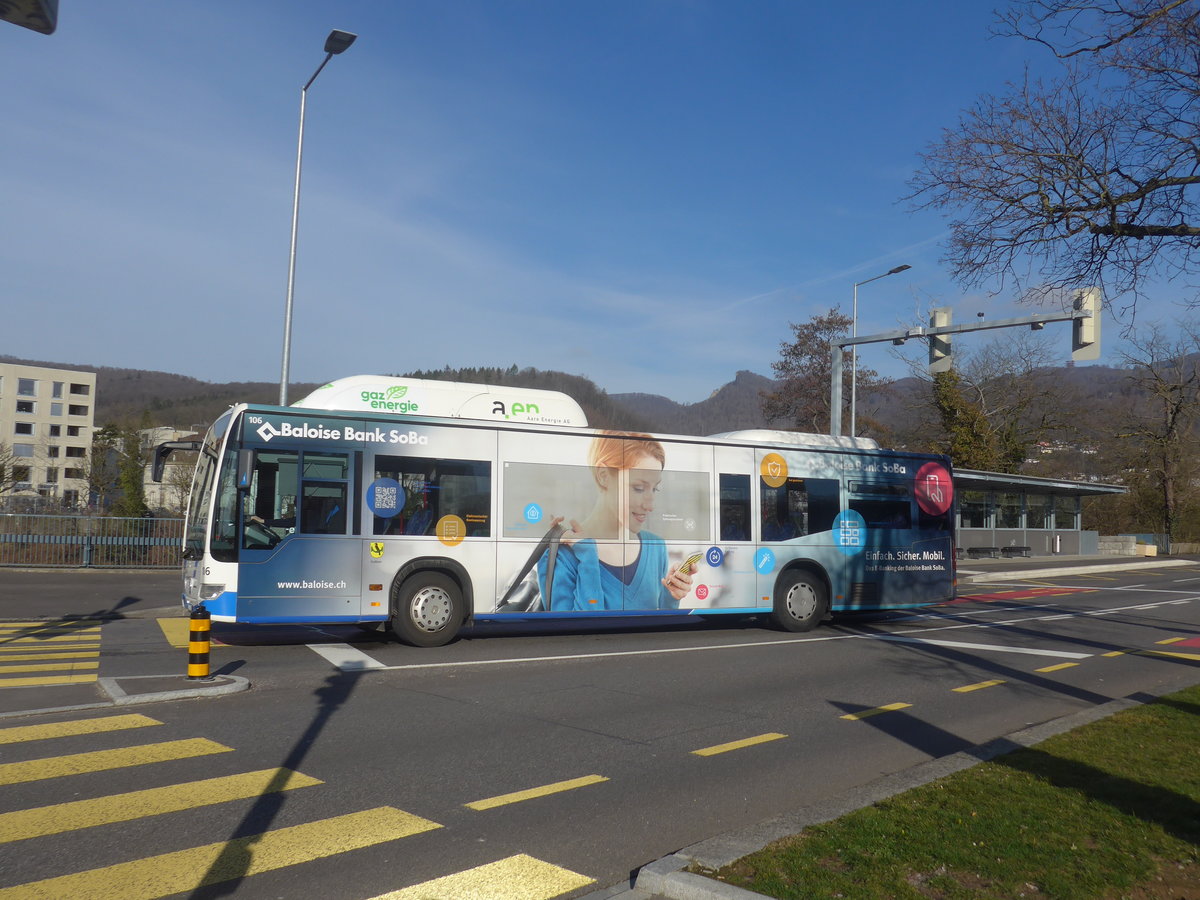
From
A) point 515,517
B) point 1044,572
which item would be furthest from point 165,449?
point 1044,572

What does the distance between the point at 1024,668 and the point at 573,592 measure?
635 cm

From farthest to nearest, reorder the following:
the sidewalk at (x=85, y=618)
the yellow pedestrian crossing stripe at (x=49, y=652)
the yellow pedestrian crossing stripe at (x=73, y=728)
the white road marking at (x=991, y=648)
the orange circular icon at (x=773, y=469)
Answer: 1. the orange circular icon at (x=773, y=469)
2. the white road marking at (x=991, y=648)
3. the yellow pedestrian crossing stripe at (x=49, y=652)
4. the sidewalk at (x=85, y=618)
5. the yellow pedestrian crossing stripe at (x=73, y=728)

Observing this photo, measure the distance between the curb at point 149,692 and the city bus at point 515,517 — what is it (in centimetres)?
194

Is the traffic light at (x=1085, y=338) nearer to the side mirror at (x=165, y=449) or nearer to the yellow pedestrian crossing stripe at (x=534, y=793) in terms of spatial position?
the yellow pedestrian crossing stripe at (x=534, y=793)

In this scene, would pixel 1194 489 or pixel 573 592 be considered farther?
pixel 1194 489

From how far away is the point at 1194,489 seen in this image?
62.1 metres

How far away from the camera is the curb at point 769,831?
447 cm

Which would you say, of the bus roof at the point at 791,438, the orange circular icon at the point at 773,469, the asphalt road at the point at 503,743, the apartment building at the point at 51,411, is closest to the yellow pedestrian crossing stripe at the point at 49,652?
the asphalt road at the point at 503,743

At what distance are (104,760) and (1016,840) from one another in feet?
20.0

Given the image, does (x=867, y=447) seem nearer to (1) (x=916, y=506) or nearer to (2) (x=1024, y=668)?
(1) (x=916, y=506)

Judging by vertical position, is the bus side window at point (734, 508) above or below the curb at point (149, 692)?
above

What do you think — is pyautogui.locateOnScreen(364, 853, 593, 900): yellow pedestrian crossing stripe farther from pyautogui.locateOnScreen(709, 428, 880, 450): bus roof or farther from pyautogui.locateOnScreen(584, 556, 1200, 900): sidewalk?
pyautogui.locateOnScreen(709, 428, 880, 450): bus roof

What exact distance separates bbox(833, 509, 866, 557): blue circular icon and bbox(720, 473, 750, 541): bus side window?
1902 mm

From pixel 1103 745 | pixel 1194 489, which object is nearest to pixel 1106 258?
pixel 1103 745
